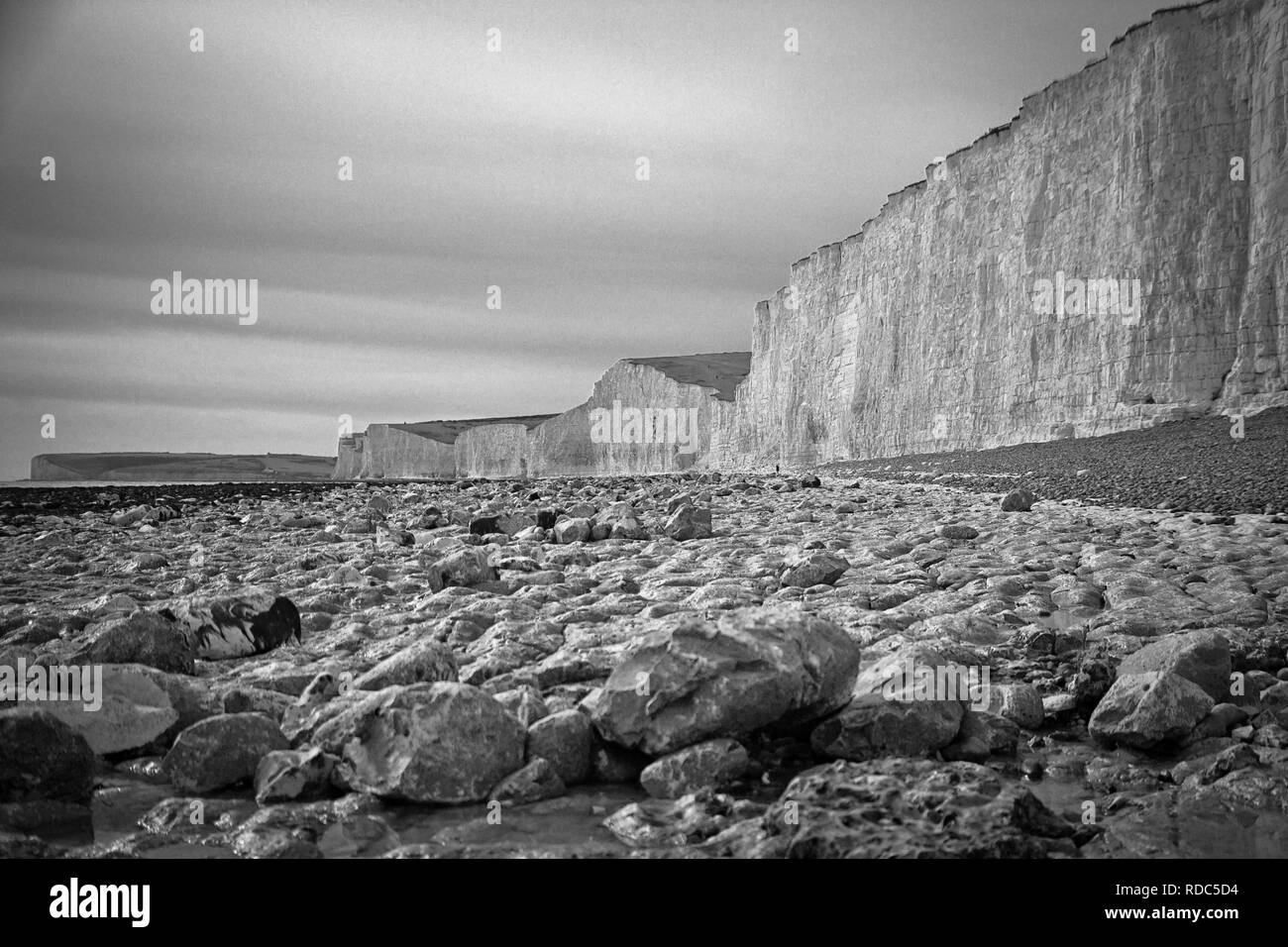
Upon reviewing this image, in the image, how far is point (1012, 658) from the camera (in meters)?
4.30

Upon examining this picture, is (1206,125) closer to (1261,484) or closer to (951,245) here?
(951,245)

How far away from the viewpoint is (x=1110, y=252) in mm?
24734

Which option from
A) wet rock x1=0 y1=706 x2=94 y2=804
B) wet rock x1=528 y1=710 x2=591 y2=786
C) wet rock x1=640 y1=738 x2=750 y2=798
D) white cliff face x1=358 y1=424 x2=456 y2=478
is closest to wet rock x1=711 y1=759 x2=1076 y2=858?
wet rock x1=640 y1=738 x2=750 y2=798

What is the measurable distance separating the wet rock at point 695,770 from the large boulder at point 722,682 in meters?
0.09

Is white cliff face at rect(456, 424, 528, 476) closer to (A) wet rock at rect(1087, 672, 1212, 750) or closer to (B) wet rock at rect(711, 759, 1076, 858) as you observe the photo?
(A) wet rock at rect(1087, 672, 1212, 750)

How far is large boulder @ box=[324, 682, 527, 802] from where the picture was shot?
291 centimetres

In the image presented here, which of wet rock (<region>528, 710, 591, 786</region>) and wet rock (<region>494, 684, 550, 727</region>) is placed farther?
wet rock (<region>494, 684, 550, 727</region>)

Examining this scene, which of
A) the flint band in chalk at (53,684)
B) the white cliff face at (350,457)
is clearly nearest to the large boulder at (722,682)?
the flint band in chalk at (53,684)

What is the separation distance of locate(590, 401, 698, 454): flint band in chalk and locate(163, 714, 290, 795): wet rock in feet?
210

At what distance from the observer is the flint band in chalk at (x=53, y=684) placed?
3529 mm

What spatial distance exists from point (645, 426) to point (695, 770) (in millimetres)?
69629

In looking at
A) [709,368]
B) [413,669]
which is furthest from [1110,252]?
[709,368]

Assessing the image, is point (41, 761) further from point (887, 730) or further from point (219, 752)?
point (887, 730)
